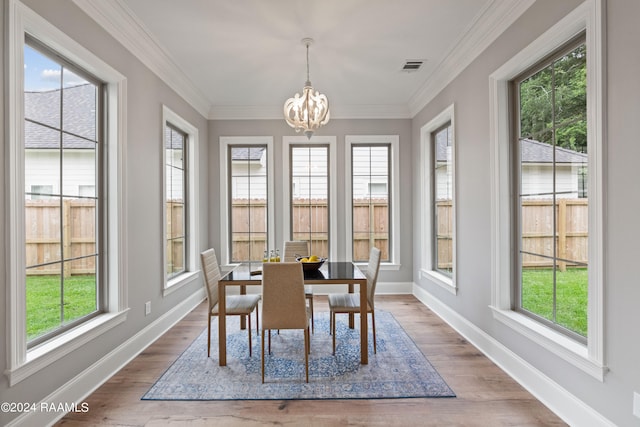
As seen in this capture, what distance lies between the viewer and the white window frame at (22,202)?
1856 mm

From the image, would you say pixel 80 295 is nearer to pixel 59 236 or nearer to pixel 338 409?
pixel 59 236

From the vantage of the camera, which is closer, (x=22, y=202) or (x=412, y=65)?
(x=22, y=202)

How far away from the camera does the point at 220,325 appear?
2932mm

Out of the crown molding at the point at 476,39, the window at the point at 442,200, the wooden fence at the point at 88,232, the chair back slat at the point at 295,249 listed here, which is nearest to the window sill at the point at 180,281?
the wooden fence at the point at 88,232

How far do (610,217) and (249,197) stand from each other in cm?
446

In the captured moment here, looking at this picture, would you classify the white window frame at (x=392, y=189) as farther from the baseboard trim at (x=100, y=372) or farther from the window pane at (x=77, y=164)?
the window pane at (x=77, y=164)

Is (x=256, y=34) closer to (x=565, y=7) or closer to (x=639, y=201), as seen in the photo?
(x=565, y=7)

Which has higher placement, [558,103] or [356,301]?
[558,103]

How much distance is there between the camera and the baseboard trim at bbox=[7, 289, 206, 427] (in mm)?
2051

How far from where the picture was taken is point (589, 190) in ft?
6.41

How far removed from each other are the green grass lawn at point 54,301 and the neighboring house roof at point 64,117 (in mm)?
862

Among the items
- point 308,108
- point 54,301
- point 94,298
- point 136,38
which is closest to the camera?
point 54,301

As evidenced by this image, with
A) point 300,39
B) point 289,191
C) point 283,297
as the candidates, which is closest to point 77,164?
point 283,297

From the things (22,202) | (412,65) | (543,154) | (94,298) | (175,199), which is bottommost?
(94,298)
